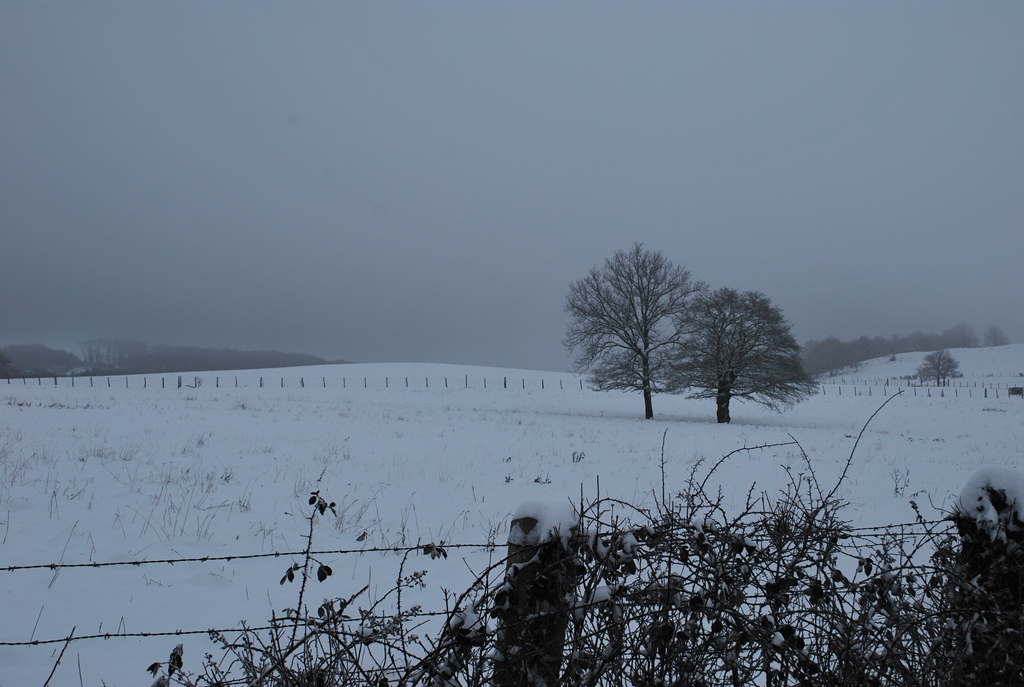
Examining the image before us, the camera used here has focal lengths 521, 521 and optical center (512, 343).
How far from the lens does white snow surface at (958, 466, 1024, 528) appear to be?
2018 millimetres

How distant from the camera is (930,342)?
438 ft

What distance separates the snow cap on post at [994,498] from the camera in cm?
202

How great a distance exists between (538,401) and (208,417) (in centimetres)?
2448

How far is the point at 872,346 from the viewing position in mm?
127062

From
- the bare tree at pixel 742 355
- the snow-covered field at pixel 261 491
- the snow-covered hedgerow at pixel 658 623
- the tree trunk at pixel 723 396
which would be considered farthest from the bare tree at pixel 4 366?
the snow-covered hedgerow at pixel 658 623

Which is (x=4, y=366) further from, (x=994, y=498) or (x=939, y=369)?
(x=939, y=369)

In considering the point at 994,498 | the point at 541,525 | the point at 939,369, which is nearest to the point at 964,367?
the point at 939,369

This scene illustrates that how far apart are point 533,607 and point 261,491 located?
718 centimetres

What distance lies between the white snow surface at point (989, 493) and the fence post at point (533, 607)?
1.68m

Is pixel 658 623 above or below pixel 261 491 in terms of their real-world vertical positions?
above

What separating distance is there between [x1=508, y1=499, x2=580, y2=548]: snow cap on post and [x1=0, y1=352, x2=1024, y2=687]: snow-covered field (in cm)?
26

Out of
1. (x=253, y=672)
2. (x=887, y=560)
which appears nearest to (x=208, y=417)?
(x=253, y=672)

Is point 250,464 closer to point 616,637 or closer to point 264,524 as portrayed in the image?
point 264,524

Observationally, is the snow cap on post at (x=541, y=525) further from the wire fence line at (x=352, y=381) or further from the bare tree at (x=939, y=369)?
the bare tree at (x=939, y=369)
